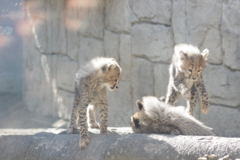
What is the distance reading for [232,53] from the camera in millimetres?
7012

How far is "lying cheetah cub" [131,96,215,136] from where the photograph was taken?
4602mm

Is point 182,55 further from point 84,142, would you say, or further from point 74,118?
point 84,142

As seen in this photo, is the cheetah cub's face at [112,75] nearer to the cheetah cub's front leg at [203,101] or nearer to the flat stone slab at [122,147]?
the flat stone slab at [122,147]

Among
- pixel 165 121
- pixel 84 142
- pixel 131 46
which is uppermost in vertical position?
pixel 131 46

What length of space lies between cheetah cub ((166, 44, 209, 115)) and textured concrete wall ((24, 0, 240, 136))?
1.51 meters

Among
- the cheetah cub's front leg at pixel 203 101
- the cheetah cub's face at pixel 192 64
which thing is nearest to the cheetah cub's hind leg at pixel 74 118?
the cheetah cub's face at pixel 192 64

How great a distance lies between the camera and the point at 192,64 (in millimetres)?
5539

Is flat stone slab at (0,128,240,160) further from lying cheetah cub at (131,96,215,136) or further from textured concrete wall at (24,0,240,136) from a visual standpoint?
textured concrete wall at (24,0,240,136)

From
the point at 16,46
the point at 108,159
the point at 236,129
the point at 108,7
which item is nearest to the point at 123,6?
the point at 108,7

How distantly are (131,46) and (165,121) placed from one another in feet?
13.2

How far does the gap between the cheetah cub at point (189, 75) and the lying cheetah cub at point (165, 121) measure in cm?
82

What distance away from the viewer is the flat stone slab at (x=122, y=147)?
388cm

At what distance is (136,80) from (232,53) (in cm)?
224

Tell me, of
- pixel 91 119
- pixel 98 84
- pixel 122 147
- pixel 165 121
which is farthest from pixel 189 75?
pixel 122 147
